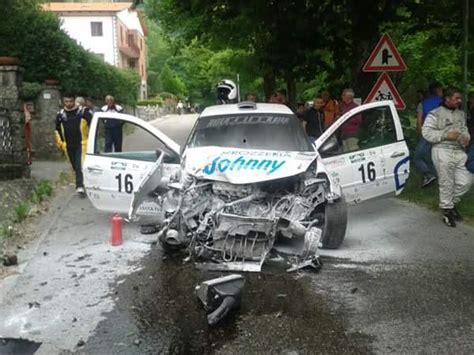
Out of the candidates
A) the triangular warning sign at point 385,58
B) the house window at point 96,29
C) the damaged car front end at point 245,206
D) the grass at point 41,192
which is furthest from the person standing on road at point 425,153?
→ the house window at point 96,29

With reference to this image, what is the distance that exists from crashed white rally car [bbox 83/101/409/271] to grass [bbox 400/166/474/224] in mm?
1346

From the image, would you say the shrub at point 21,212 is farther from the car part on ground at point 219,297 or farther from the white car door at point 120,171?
the car part on ground at point 219,297

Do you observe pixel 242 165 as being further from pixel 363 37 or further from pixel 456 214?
pixel 363 37

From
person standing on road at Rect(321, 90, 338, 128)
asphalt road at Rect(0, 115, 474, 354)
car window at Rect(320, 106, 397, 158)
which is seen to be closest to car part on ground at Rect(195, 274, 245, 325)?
asphalt road at Rect(0, 115, 474, 354)

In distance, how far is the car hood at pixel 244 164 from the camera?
6711 mm

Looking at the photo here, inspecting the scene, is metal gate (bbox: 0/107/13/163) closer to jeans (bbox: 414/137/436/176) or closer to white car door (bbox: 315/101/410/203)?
white car door (bbox: 315/101/410/203)

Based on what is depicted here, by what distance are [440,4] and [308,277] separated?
8.73 m

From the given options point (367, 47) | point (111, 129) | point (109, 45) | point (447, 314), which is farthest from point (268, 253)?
point (109, 45)

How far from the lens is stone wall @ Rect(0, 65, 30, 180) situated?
1272cm

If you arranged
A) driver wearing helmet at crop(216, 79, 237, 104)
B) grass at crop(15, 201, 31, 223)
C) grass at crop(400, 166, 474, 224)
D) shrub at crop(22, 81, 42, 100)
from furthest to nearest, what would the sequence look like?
driver wearing helmet at crop(216, 79, 237, 104) → shrub at crop(22, 81, 42, 100) → grass at crop(400, 166, 474, 224) → grass at crop(15, 201, 31, 223)

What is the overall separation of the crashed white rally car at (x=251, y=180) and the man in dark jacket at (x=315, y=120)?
146 inches

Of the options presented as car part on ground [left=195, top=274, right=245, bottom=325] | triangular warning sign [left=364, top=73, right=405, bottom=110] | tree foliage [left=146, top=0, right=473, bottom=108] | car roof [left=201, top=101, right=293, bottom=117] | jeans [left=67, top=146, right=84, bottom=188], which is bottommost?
car part on ground [left=195, top=274, right=245, bottom=325]

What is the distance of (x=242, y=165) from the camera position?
686cm

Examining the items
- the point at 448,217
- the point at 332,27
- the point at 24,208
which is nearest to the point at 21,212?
the point at 24,208
